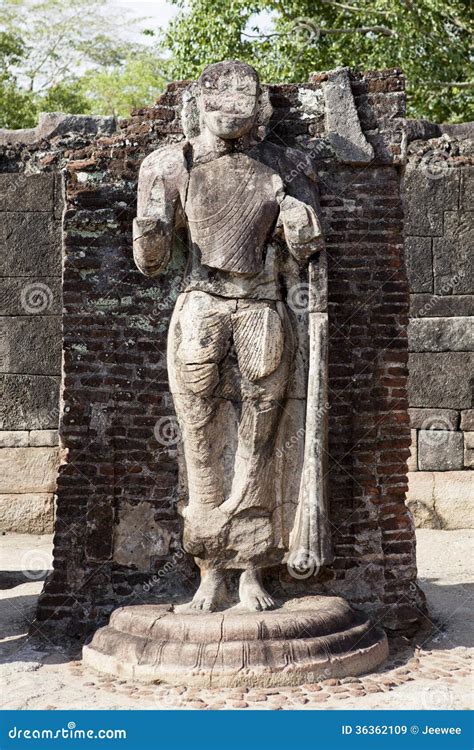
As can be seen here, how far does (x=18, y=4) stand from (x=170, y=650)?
2842 centimetres

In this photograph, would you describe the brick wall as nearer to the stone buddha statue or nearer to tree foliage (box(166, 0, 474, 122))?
the stone buddha statue

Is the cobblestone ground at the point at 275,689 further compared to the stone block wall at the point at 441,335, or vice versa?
the stone block wall at the point at 441,335

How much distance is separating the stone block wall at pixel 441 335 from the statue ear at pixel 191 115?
4.08m

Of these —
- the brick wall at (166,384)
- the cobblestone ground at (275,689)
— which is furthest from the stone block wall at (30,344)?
the brick wall at (166,384)

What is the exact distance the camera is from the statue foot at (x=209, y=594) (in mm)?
5250

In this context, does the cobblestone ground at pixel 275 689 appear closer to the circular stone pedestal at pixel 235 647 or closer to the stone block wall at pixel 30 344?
the circular stone pedestal at pixel 235 647

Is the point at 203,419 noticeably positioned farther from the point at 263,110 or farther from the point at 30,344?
the point at 30,344

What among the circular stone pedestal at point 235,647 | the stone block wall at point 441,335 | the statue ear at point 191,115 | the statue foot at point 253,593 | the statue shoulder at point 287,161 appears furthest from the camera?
the stone block wall at point 441,335

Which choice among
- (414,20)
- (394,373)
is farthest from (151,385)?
(414,20)

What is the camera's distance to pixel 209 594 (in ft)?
17.4

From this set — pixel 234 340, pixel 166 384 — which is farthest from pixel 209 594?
pixel 234 340

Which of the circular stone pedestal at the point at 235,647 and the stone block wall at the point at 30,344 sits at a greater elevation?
the stone block wall at the point at 30,344

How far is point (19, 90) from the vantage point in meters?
26.2

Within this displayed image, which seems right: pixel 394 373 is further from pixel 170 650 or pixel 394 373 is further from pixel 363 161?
pixel 170 650
